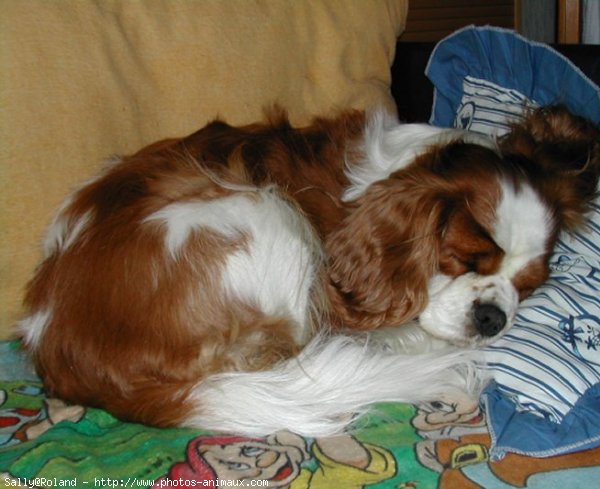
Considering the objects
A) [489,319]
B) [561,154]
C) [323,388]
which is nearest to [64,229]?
[323,388]

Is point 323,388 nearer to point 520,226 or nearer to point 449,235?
point 449,235

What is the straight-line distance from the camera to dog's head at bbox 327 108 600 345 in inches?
83.3

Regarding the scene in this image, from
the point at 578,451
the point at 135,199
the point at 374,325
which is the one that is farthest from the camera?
the point at 374,325

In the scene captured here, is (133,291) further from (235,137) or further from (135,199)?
(235,137)

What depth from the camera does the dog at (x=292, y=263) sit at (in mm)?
1890

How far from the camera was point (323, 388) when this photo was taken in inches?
74.2

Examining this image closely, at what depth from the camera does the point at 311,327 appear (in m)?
2.16

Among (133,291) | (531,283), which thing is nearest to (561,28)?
(531,283)

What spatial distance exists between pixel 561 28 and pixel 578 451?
2.58 metres

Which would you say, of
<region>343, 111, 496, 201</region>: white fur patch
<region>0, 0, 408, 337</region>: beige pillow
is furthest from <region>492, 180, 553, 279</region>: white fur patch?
<region>0, 0, 408, 337</region>: beige pillow

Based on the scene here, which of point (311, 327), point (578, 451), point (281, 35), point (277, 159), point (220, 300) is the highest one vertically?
point (281, 35)

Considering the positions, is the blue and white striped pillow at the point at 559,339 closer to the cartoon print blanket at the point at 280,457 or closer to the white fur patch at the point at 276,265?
the cartoon print blanket at the point at 280,457

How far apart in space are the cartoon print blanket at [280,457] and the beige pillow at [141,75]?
2.24 ft

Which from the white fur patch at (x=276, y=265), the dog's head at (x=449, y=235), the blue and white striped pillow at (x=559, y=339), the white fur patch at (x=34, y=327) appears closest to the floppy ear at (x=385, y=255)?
the dog's head at (x=449, y=235)
